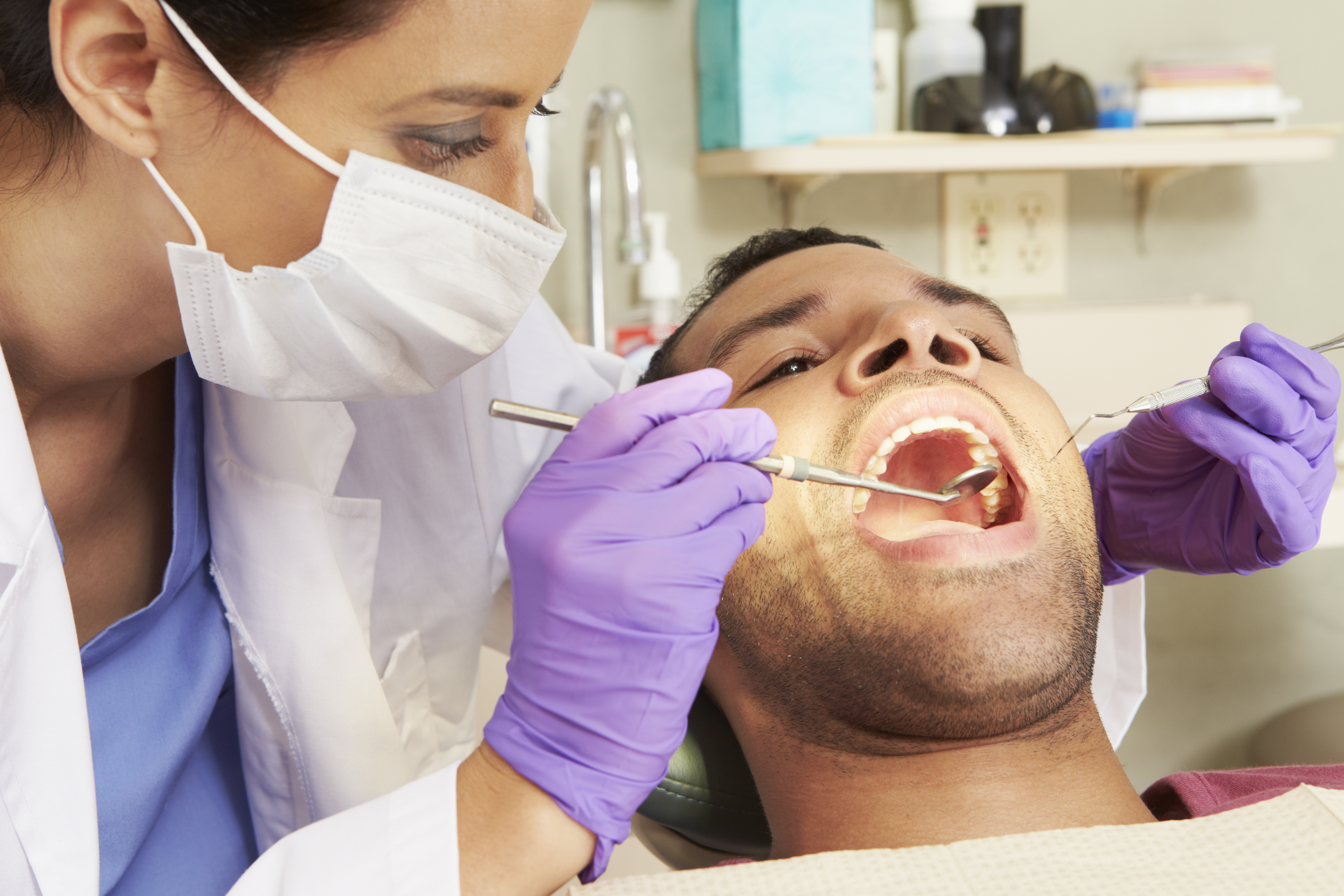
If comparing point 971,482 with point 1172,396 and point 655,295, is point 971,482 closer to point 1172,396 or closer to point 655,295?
point 1172,396

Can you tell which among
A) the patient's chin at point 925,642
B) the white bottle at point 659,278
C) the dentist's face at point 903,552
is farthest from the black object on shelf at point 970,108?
the patient's chin at point 925,642

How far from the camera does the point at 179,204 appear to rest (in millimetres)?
786

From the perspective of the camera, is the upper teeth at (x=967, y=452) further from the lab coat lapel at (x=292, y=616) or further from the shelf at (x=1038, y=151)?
the shelf at (x=1038, y=151)

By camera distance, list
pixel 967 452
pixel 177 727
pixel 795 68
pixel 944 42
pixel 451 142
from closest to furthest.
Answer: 1. pixel 451 142
2. pixel 177 727
3. pixel 967 452
4. pixel 795 68
5. pixel 944 42

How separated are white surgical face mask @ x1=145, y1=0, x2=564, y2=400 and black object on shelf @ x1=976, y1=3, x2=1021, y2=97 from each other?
1.37m

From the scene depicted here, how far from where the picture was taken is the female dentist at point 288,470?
761 millimetres

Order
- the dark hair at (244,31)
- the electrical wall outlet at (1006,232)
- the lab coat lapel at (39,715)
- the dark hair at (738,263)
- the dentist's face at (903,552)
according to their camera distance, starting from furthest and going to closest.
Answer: the electrical wall outlet at (1006,232)
the dark hair at (738,263)
the dentist's face at (903,552)
the lab coat lapel at (39,715)
the dark hair at (244,31)

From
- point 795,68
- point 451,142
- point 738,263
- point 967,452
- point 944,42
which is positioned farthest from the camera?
Answer: point 944,42

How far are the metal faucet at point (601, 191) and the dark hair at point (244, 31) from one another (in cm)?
106

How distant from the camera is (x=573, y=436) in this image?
2.82ft

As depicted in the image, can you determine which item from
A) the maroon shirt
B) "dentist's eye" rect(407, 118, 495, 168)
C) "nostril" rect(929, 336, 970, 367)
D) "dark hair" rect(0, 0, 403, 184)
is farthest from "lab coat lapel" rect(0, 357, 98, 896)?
the maroon shirt

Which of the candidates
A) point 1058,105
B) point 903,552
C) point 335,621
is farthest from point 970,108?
point 335,621

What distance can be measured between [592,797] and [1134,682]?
3.10 ft

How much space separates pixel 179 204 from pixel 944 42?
1593 mm
